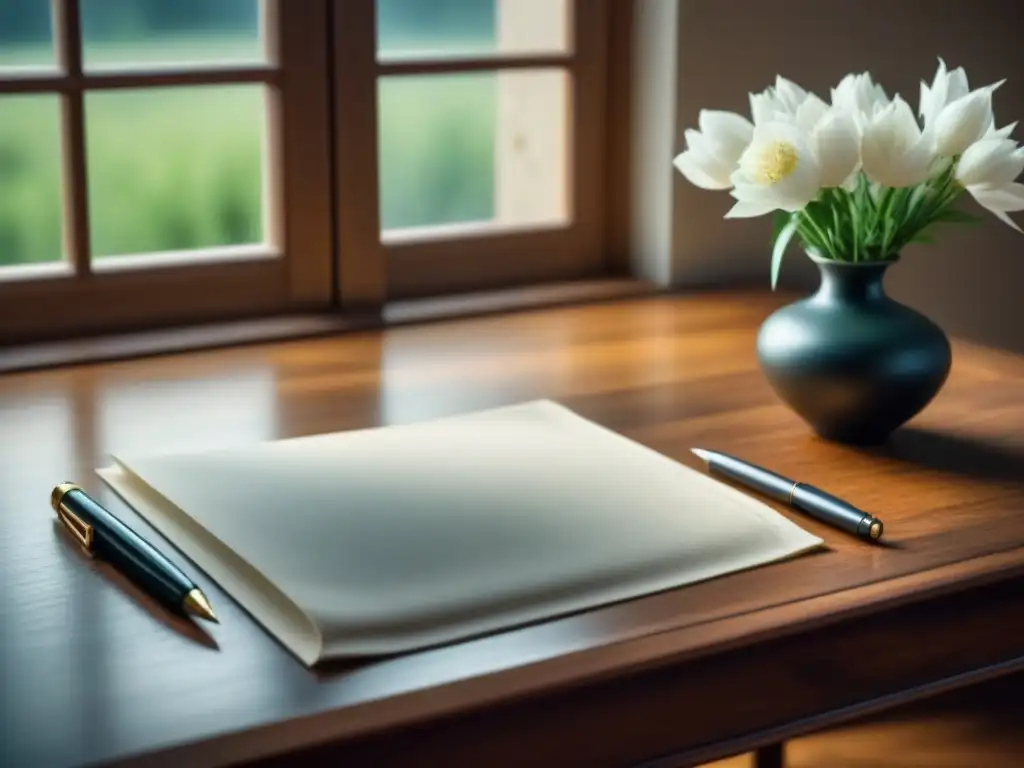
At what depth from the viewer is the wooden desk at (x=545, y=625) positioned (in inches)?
34.7

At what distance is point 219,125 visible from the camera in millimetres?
1850

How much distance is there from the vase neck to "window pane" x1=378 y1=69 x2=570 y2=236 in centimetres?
71

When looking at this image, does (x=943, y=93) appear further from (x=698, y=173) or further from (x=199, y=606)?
(x=199, y=606)

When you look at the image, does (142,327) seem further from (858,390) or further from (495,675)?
(495,675)

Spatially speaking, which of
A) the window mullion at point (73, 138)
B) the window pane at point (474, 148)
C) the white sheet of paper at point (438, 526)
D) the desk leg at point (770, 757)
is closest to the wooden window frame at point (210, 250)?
the window mullion at point (73, 138)

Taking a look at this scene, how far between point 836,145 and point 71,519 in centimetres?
64

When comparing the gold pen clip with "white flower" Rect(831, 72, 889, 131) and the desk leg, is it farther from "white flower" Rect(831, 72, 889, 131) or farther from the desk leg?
the desk leg

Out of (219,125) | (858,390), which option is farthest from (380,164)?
(858,390)

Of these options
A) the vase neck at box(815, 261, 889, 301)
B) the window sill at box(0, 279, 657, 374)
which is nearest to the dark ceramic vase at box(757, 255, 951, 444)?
the vase neck at box(815, 261, 889, 301)

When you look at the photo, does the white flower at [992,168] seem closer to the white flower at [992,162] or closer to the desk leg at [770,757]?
the white flower at [992,162]

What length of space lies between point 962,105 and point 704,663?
0.52 m

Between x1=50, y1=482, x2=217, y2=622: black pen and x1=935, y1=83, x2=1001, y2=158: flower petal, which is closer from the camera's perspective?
x1=50, y1=482, x2=217, y2=622: black pen

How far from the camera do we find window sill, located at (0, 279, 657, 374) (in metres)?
1.61

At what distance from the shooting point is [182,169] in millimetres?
1921
